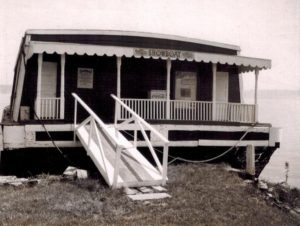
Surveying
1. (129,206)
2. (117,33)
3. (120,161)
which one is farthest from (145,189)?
(117,33)

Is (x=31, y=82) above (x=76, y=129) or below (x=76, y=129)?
above

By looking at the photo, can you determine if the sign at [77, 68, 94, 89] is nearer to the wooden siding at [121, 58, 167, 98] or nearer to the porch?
the porch

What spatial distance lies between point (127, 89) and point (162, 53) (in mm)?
3106

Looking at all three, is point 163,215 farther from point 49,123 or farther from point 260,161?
point 260,161

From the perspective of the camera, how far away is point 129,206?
7.88 meters

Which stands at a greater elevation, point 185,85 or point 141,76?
point 141,76

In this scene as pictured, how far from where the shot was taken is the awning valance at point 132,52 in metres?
12.0

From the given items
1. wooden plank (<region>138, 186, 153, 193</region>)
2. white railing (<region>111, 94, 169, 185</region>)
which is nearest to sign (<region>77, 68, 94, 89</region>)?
white railing (<region>111, 94, 169, 185</region>)

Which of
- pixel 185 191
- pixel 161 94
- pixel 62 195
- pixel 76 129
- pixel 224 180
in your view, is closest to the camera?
pixel 62 195

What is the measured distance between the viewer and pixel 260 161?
15.0 metres

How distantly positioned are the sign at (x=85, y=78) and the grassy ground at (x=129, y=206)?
219 inches

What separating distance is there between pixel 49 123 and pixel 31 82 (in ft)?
10.7

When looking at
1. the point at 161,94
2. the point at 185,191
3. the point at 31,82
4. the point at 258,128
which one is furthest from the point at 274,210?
the point at 31,82

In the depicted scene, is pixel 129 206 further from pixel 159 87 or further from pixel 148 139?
pixel 159 87
